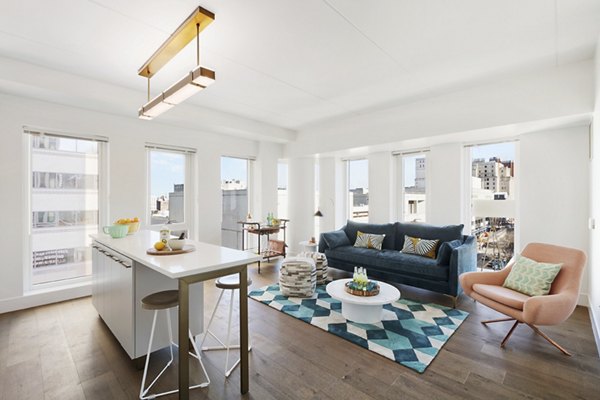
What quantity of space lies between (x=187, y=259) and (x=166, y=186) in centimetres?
318

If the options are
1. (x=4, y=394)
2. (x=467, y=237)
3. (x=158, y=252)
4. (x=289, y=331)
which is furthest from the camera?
(x=467, y=237)

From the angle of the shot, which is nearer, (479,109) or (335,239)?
(479,109)

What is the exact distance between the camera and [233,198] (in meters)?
5.78

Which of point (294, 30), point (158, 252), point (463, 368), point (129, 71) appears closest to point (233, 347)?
point (158, 252)

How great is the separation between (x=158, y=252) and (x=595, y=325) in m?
3.99

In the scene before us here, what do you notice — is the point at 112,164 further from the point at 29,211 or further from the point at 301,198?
the point at 301,198

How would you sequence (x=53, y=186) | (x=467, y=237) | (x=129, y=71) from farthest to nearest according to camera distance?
1. (x=467, y=237)
2. (x=53, y=186)
3. (x=129, y=71)

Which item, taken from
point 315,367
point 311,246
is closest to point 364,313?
point 315,367

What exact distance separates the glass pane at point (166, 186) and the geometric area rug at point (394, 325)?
2132mm

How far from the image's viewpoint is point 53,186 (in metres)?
3.74

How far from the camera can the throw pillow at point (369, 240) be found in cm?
461

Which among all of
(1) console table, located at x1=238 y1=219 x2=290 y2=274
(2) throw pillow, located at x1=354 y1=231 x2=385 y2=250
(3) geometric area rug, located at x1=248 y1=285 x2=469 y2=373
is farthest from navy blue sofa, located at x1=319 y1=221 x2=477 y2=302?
(1) console table, located at x1=238 y1=219 x2=290 y2=274

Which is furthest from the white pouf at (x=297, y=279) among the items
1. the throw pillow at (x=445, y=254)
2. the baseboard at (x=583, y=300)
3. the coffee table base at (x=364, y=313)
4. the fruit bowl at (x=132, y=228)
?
the baseboard at (x=583, y=300)

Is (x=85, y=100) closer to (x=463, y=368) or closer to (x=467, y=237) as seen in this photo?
(x=463, y=368)
